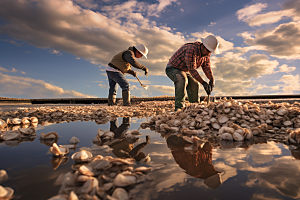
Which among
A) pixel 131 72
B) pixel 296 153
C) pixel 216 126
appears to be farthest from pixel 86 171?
pixel 131 72

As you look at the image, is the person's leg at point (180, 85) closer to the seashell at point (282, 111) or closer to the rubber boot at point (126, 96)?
the seashell at point (282, 111)

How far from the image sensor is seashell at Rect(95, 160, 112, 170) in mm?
1047

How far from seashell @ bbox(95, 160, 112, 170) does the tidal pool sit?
21 cm

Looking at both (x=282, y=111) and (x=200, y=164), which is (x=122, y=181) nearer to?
(x=200, y=164)

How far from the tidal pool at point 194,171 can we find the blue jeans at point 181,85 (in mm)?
2596

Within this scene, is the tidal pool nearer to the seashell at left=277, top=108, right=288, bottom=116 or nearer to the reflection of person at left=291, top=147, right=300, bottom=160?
the reflection of person at left=291, top=147, right=300, bottom=160

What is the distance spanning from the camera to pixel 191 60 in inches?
152

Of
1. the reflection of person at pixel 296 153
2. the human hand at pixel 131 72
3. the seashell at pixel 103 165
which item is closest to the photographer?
the seashell at pixel 103 165

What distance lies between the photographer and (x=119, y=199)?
727 mm

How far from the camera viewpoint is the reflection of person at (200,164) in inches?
37.3

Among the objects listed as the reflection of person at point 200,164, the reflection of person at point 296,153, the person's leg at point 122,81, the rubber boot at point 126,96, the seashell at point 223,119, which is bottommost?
the reflection of person at point 296,153

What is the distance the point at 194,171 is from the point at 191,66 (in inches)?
122

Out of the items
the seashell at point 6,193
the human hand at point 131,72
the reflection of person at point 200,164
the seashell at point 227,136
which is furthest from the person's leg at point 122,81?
the seashell at point 6,193

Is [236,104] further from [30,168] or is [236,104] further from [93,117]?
[93,117]
